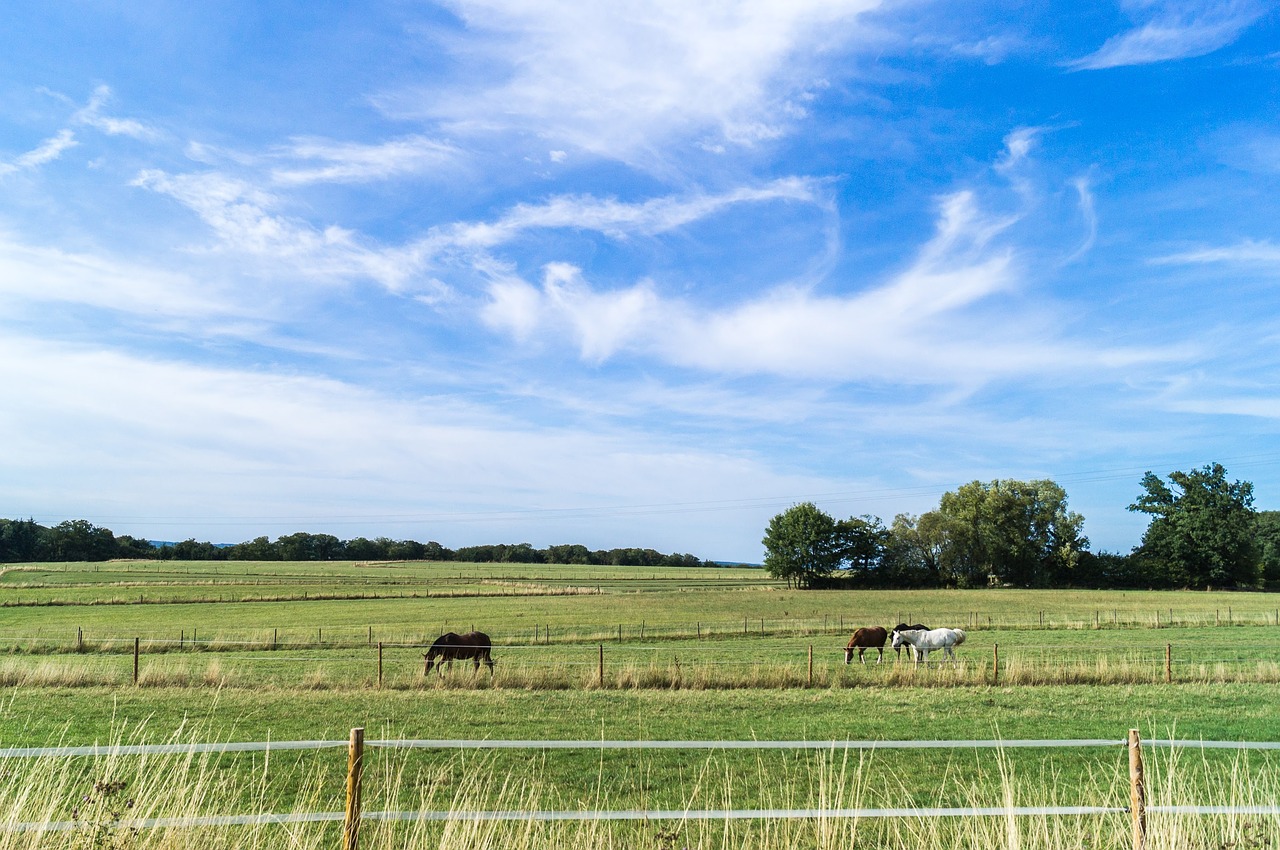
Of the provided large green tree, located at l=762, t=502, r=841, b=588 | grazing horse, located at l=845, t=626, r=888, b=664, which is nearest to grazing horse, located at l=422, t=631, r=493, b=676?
grazing horse, located at l=845, t=626, r=888, b=664

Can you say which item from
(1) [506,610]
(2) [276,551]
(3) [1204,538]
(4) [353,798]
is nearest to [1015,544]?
(3) [1204,538]

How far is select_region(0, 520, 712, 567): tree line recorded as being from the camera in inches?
5246

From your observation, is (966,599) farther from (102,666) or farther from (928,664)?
(102,666)

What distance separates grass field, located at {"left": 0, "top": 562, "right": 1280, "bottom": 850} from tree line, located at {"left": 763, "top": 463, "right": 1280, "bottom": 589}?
49.7 metres

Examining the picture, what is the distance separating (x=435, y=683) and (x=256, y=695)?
4009 mm

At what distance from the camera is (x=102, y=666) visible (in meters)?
23.3

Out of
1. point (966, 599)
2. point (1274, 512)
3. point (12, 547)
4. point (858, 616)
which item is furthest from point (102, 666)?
point (1274, 512)

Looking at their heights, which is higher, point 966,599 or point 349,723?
point 349,723

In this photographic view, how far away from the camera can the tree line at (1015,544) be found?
8919 centimetres

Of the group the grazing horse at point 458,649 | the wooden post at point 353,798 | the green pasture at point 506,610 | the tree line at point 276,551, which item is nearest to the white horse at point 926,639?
the green pasture at point 506,610

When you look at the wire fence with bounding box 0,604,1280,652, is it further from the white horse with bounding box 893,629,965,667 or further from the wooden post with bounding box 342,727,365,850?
the wooden post with bounding box 342,727,365,850

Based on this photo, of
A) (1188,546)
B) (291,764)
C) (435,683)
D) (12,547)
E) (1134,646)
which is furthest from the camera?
(12,547)

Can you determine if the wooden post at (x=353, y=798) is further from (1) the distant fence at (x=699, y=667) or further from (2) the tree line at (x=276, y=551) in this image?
(2) the tree line at (x=276, y=551)

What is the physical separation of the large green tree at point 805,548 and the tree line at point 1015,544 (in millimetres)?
120
